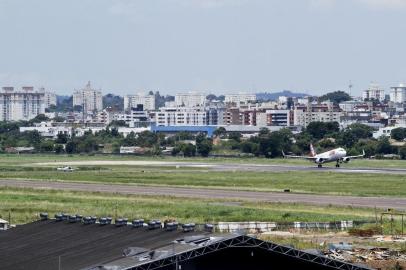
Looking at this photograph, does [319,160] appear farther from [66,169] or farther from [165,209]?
[165,209]

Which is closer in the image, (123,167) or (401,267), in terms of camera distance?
(401,267)

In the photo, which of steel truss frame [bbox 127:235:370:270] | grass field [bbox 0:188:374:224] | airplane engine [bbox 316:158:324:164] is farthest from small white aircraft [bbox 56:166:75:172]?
steel truss frame [bbox 127:235:370:270]

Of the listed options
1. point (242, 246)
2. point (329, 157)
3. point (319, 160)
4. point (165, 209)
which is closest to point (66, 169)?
point (319, 160)

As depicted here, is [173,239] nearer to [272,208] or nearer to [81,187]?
[272,208]

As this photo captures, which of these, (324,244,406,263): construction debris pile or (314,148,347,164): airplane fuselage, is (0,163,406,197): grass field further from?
(324,244,406,263): construction debris pile

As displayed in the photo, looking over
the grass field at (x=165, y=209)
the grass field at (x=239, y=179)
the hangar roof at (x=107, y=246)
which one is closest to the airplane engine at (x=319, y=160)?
the grass field at (x=239, y=179)

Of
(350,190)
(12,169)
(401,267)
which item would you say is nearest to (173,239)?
(401,267)
